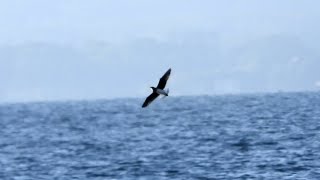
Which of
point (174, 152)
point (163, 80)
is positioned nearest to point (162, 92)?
point (163, 80)

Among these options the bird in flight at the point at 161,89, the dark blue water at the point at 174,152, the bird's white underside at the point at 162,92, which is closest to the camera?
the bird's white underside at the point at 162,92

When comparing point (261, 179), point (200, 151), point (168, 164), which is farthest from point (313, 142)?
point (261, 179)

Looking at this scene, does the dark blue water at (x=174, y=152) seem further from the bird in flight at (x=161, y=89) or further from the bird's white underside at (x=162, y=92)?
the bird's white underside at (x=162, y=92)

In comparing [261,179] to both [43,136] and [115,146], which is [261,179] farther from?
[43,136]

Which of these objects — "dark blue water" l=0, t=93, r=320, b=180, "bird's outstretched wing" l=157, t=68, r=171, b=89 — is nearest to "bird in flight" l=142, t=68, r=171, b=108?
"bird's outstretched wing" l=157, t=68, r=171, b=89

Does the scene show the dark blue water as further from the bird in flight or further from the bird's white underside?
the bird's white underside

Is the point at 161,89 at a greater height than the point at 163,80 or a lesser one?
lesser

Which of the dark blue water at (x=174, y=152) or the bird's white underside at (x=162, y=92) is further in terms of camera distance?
the dark blue water at (x=174, y=152)

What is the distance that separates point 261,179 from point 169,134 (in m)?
35.7

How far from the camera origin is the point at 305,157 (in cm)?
5453

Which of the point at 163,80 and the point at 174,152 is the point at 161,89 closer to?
the point at 163,80

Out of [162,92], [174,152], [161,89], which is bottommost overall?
[174,152]

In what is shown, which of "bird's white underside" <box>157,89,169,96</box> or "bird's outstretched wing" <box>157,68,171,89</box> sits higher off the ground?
"bird's outstretched wing" <box>157,68,171,89</box>

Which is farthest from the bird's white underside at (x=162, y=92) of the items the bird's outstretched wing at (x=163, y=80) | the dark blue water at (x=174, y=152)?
the dark blue water at (x=174, y=152)
